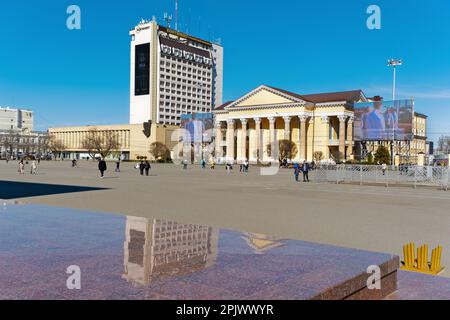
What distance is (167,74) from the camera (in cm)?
12694

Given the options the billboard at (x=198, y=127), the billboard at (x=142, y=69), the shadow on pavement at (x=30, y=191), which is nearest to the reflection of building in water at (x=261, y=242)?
the shadow on pavement at (x=30, y=191)

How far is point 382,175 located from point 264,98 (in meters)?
58.5

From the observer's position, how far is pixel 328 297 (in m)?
3.36

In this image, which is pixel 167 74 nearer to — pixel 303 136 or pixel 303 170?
pixel 303 136

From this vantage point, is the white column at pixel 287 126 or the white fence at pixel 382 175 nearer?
the white fence at pixel 382 175

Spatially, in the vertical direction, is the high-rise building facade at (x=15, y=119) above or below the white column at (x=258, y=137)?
above

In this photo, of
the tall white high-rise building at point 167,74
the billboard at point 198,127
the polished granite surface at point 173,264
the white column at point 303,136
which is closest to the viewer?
→ the polished granite surface at point 173,264

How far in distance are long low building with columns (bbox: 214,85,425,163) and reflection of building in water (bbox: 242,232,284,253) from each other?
239 feet

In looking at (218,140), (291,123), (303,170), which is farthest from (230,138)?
(303,170)

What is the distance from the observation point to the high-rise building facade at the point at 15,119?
141m

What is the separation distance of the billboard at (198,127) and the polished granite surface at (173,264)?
8629cm

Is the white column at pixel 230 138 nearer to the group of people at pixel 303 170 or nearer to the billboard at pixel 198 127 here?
the billboard at pixel 198 127

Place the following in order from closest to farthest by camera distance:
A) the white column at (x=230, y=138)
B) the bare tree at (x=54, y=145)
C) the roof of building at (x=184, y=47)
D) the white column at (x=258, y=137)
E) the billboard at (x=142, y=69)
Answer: the white column at (x=258, y=137) → the white column at (x=230, y=138) → the billboard at (x=142, y=69) → the bare tree at (x=54, y=145) → the roof of building at (x=184, y=47)
